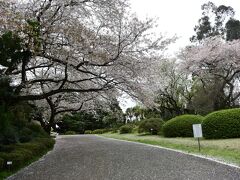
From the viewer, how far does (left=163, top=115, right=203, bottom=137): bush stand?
60.2ft

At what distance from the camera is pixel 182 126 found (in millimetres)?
18641

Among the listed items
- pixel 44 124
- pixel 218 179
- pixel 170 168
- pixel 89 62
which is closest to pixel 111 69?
pixel 89 62

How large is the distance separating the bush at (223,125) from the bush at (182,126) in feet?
9.41

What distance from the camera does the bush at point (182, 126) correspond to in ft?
60.2

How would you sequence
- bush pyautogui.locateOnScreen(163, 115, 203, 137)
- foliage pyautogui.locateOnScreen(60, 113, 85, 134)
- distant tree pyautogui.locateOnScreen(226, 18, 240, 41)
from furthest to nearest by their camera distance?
foliage pyautogui.locateOnScreen(60, 113, 85, 134), distant tree pyautogui.locateOnScreen(226, 18, 240, 41), bush pyautogui.locateOnScreen(163, 115, 203, 137)

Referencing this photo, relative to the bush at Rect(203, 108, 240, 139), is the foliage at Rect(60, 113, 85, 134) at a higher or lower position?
higher

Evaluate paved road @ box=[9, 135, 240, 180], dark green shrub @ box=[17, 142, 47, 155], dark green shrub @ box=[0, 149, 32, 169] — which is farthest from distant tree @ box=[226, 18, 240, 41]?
dark green shrub @ box=[0, 149, 32, 169]

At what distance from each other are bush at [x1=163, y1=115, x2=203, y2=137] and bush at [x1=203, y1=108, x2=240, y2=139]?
Answer: 287cm

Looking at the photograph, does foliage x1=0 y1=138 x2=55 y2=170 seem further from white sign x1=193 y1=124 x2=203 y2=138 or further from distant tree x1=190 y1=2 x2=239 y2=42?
distant tree x1=190 y1=2 x2=239 y2=42

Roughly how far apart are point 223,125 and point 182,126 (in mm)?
3975

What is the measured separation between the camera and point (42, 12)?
1002 centimetres

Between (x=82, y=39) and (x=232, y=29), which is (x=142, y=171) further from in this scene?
(x=232, y=29)

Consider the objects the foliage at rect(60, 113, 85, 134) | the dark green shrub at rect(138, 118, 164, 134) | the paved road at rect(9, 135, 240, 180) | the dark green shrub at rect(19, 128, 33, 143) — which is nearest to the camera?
the paved road at rect(9, 135, 240, 180)

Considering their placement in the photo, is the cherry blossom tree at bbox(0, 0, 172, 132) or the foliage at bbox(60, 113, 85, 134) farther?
the foliage at bbox(60, 113, 85, 134)
